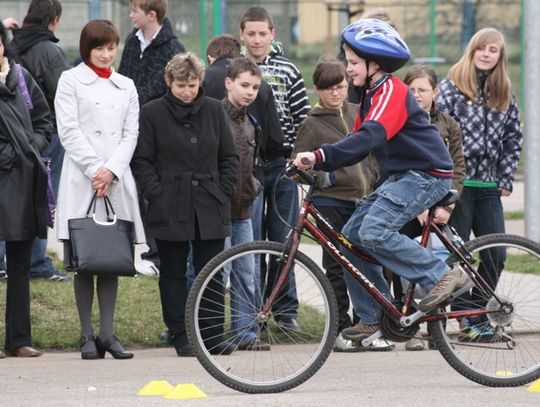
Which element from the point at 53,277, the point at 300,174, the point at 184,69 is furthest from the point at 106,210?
the point at 53,277

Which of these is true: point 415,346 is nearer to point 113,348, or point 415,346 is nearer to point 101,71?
point 113,348

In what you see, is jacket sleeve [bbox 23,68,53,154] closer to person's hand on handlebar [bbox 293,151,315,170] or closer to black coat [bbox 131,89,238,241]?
black coat [bbox 131,89,238,241]

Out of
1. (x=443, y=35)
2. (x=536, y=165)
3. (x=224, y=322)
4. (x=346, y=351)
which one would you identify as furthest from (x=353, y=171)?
(x=443, y=35)

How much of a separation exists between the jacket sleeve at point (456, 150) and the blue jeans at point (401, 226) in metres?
1.53

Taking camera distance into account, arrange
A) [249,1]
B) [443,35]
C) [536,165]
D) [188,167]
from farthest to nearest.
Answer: [443,35], [249,1], [536,165], [188,167]

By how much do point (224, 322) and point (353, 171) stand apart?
1.63 metres

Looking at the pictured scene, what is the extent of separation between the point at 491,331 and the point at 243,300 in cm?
134

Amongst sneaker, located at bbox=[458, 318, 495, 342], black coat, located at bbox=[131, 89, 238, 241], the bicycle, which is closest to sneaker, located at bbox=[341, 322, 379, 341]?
the bicycle

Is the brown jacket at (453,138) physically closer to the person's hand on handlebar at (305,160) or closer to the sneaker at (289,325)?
the sneaker at (289,325)

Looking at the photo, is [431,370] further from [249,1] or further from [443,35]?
[443,35]

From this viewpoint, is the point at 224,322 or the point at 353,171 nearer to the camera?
the point at 224,322

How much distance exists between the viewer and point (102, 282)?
8156mm

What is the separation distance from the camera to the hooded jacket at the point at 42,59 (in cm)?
973

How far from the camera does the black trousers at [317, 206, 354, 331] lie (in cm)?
857
